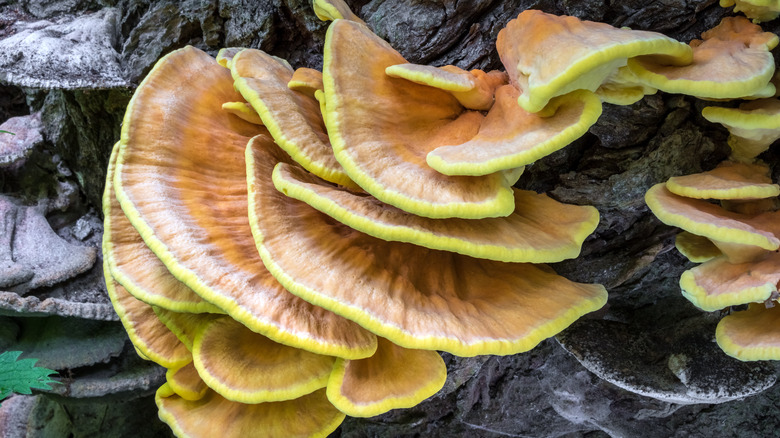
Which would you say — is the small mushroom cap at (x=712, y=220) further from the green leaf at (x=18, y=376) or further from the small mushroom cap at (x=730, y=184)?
the green leaf at (x=18, y=376)

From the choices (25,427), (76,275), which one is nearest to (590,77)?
(76,275)

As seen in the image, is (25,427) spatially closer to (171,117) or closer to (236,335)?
(236,335)

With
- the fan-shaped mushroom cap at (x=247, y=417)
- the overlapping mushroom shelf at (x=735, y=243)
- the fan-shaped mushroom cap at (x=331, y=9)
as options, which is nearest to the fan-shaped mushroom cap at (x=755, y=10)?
the overlapping mushroom shelf at (x=735, y=243)

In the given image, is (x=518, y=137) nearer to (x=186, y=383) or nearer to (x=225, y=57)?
(x=225, y=57)

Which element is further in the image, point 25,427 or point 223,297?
point 25,427

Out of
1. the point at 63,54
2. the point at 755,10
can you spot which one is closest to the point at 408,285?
the point at 755,10

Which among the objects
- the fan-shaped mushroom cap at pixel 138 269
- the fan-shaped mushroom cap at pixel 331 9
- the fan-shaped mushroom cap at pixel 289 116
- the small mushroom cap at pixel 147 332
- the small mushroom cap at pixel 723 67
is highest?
the fan-shaped mushroom cap at pixel 331 9

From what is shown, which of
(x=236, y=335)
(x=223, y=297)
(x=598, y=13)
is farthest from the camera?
(x=236, y=335)
